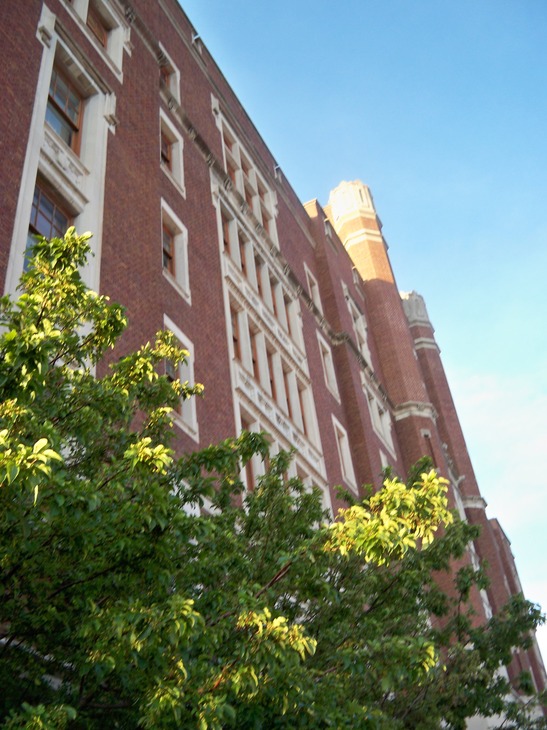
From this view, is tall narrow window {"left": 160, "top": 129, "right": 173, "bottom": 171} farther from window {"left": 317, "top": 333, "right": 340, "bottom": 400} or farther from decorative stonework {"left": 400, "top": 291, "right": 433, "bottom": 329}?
decorative stonework {"left": 400, "top": 291, "right": 433, "bottom": 329}

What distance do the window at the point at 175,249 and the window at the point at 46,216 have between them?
3.42 m

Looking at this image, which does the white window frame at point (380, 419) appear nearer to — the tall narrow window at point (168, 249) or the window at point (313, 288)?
the window at point (313, 288)

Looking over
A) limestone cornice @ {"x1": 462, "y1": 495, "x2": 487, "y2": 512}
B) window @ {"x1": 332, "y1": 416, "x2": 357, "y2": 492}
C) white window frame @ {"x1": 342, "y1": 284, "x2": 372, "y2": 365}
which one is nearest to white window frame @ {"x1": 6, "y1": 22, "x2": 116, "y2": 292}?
window @ {"x1": 332, "y1": 416, "x2": 357, "y2": 492}

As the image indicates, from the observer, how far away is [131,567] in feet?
22.9

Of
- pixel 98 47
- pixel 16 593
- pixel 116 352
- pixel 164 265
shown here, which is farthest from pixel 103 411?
pixel 98 47

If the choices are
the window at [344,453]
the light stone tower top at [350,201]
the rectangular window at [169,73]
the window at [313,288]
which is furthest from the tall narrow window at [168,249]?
the light stone tower top at [350,201]

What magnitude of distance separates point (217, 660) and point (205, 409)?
972 cm

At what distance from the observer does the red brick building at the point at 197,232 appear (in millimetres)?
15500

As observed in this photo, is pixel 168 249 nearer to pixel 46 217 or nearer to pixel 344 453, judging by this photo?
pixel 46 217

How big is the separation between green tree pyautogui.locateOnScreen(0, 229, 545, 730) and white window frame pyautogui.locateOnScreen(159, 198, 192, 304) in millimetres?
9037

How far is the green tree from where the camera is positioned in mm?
6336

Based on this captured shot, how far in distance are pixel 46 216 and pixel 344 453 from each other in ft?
51.5

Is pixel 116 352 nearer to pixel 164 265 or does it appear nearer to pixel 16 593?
pixel 164 265

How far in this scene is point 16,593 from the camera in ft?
22.8
